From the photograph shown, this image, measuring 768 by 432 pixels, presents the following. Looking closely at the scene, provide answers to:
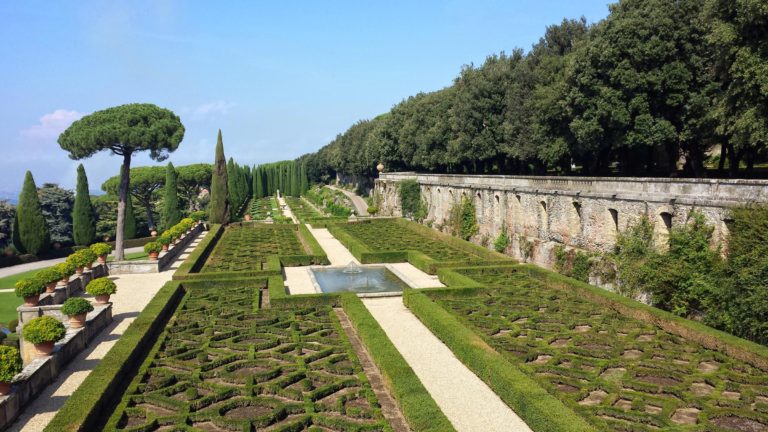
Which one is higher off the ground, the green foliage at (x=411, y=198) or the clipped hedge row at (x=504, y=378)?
the green foliage at (x=411, y=198)

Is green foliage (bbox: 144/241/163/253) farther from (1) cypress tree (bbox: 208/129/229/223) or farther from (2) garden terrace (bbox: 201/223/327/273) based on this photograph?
(1) cypress tree (bbox: 208/129/229/223)

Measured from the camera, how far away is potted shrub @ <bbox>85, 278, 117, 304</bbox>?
17375 mm

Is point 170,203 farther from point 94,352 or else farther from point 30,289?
point 94,352

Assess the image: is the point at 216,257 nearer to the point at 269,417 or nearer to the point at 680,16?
the point at 269,417

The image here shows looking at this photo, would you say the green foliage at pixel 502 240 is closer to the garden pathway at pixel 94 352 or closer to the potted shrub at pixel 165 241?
the garden pathway at pixel 94 352

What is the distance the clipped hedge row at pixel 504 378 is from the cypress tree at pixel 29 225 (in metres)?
31.4

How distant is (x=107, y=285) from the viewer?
1758 centimetres

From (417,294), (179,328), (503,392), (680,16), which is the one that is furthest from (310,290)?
(680,16)

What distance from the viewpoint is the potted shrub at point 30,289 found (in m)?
16.2

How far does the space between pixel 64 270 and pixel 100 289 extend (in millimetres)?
3046

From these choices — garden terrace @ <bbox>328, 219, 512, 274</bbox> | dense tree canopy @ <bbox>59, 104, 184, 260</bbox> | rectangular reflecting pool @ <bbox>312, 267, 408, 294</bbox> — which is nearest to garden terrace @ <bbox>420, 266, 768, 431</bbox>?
rectangular reflecting pool @ <bbox>312, 267, 408, 294</bbox>

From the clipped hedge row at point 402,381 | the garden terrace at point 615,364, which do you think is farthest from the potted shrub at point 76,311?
the garden terrace at point 615,364

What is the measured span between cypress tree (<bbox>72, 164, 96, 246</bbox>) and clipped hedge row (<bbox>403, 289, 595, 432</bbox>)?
32.7 metres

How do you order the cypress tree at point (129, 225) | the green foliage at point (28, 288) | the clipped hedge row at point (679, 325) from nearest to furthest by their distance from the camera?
the clipped hedge row at point (679, 325)
the green foliage at point (28, 288)
the cypress tree at point (129, 225)
